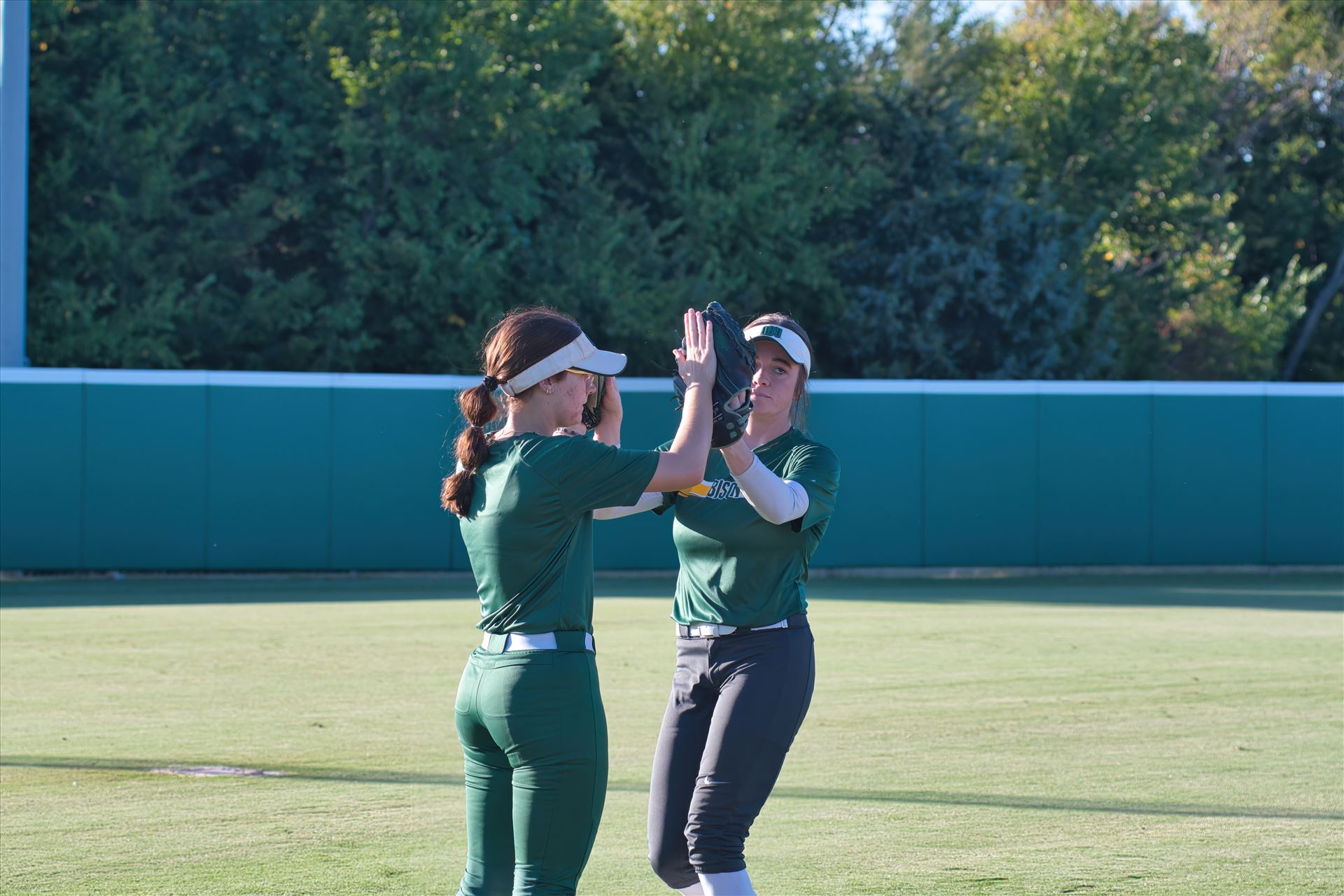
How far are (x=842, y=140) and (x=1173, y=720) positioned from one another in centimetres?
2765

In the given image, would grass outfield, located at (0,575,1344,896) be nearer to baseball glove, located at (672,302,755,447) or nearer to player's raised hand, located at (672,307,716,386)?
baseball glove, located at (672,302,755,447)

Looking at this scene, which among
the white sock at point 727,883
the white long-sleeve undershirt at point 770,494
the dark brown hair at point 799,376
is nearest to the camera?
the white long-sleeve undershirt at point 770,494

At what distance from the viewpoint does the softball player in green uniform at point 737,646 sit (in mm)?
4453

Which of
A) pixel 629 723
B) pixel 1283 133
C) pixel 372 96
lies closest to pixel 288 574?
pixel 372 96

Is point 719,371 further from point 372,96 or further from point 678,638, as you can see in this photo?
point 372,96

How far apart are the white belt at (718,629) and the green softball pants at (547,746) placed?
2.38 feet

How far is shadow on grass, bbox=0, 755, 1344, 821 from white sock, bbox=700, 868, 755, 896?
3.06 meters

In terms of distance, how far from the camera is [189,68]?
2889cm

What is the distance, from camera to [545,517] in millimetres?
3926

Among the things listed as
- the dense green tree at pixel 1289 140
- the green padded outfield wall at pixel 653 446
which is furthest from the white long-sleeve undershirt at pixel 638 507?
the dense green tree at pixel 1289 140

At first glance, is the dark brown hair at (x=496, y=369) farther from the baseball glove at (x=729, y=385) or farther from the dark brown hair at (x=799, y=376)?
the dark brown hair at (x=799, y=376)

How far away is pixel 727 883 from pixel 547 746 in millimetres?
893

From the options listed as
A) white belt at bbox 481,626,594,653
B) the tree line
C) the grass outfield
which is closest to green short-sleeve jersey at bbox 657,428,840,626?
white belt at bbox 481,626,594,653

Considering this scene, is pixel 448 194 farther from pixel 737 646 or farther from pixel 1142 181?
pixel 737 646
